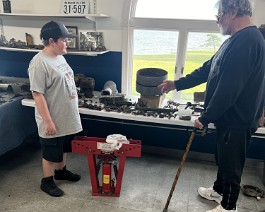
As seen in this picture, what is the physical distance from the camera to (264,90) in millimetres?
1715

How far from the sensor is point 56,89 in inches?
75.2

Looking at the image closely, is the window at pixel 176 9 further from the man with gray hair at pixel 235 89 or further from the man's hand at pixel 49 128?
the man's hand at pixel 49 128

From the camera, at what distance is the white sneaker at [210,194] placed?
2186 millimetres

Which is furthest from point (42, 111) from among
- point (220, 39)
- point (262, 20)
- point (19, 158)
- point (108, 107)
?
point (262, 20)

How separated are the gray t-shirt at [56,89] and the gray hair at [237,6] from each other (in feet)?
3.99

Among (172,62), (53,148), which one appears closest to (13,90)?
(53,148)

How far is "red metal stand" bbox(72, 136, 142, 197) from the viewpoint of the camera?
204 centimetres

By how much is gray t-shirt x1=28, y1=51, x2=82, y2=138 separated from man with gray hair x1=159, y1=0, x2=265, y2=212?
990 millimetres

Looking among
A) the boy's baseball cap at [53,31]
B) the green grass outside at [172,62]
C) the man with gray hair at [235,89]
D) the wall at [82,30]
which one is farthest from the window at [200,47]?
the boy's baseball cap at [53,31]

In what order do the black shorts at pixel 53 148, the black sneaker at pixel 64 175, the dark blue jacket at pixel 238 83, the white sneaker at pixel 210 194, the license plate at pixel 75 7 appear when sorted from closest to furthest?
the dark blue jacket at pixel 238 83
the black shorts at pixel 53 148
the white sneaker at pixel 210 194
the black sneaker at pixel 64 175
the license plate at pixel 75 7

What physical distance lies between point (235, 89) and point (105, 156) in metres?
1.16

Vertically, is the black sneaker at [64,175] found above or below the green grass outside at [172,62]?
below

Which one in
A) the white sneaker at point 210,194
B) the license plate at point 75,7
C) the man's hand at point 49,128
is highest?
the license plate at point 75,7

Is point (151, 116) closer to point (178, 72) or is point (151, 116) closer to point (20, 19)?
point (178, 72)
